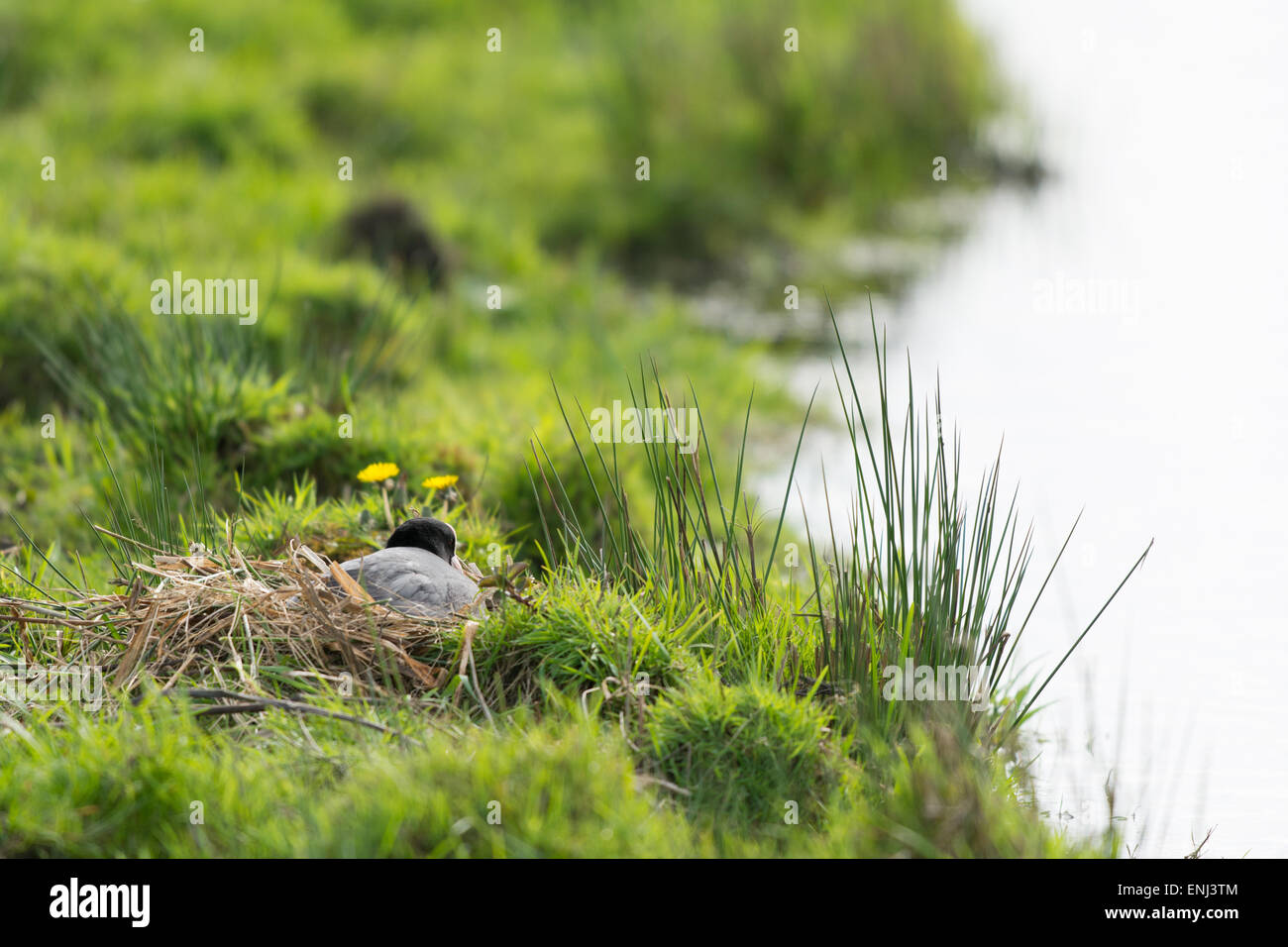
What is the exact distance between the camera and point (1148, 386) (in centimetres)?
778

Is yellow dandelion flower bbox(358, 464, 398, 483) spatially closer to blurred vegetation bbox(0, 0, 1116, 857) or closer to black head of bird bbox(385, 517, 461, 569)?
blurred vegetation bbox(0, 0, 1116, 857)

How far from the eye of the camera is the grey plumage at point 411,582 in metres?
3.56

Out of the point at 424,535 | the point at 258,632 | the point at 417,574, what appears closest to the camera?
the point at 258,632

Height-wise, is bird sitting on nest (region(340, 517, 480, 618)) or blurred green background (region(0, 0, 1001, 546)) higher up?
blurred green background (region(0, 0, 1001, 546))

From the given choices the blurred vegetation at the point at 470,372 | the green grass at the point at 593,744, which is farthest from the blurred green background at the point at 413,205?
the green grass at the point at 593,744

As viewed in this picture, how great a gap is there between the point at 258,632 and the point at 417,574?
1.35 ft

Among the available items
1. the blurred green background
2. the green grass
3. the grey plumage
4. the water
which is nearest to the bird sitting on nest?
the grey plumage

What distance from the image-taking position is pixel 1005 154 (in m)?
11.8

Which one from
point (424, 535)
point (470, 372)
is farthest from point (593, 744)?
point (470, 372)

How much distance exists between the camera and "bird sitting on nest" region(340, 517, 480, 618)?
357cm

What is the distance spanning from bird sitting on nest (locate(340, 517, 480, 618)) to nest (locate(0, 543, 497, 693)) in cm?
5

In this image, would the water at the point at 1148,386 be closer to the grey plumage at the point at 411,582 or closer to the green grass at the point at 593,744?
the green grass at the point at 593,744

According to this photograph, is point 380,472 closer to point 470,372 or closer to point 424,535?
point 424,535
